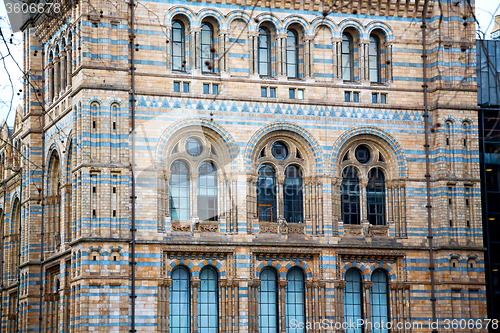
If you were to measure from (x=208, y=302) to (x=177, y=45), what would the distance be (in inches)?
350

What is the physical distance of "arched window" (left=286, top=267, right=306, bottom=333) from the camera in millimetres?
30828

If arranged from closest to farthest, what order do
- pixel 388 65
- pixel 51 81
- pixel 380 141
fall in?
pixel 380 141
pixel 388 65
pixel 51 81

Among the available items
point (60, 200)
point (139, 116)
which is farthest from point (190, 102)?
point (60, 200)

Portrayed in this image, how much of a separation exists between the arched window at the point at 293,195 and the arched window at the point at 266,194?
44cm

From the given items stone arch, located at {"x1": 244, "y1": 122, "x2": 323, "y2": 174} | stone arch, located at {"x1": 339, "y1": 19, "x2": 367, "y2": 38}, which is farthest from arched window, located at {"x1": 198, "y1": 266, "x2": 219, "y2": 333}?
stone arch, located at {"x1": 339, "y1": 19, "x2": 367, "y2": 38}

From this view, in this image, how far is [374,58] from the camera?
1300 inches

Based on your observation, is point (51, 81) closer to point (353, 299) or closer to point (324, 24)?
point (324, 24)

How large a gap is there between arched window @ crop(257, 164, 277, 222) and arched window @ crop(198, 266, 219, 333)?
2.71 meters

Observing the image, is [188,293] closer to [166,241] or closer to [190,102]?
[166,241]

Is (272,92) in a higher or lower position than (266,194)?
higher

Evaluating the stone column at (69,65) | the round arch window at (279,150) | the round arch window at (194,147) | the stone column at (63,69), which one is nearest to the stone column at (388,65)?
the round arch window at (279,150)

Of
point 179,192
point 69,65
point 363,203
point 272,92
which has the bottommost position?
point 363,203

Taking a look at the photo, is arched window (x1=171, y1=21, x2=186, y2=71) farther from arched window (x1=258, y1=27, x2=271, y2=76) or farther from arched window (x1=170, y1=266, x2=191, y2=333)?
arched window (x1=170, y1=266, x2=191, y2=333)

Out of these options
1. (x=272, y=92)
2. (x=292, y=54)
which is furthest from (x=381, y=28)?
(x=272, y=92)
